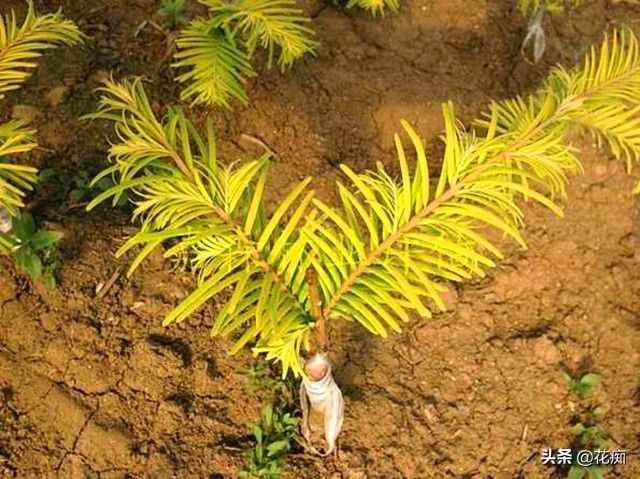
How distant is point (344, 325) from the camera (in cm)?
203

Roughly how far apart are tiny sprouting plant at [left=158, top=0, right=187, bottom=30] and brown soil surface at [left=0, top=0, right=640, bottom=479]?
0.25 feet

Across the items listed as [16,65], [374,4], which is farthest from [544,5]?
[16,65]

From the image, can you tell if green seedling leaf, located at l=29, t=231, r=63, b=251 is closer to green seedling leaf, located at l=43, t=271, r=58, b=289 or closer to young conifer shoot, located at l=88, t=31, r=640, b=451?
green seedling leaf, located at l=43, t=271, r=58, b=289

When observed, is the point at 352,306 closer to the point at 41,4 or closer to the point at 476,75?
the point at 476,75

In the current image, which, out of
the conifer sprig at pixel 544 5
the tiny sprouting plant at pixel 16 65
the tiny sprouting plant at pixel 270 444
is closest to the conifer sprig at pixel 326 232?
the tiny sprouting plant at pixel 16 65

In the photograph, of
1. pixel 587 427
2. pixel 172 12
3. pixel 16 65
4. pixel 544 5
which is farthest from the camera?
pixel 544 5

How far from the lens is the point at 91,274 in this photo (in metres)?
1.94

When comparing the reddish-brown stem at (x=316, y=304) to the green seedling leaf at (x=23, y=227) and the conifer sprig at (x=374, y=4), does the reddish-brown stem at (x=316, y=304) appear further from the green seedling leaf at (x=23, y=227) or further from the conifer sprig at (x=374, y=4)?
the conifer sprig at (x=374, y=4)

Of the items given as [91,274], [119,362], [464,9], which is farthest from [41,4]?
[464,9]

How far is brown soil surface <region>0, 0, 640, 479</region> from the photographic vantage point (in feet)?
5.84

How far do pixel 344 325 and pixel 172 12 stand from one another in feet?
3.97

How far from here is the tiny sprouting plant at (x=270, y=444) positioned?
1.75 metres

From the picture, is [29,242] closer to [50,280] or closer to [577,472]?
[50,280]

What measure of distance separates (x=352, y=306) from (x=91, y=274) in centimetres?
97
